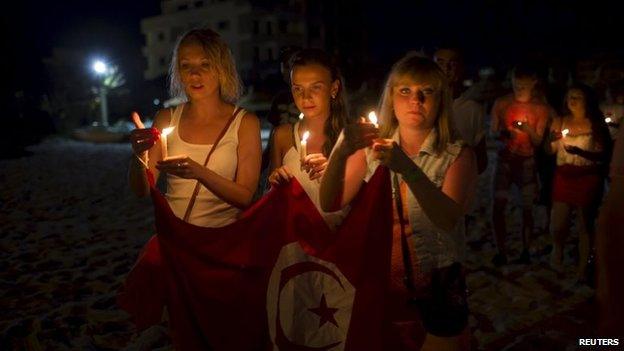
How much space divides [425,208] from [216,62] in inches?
60.5

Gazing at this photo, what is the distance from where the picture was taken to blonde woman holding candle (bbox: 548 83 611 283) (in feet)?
16.5

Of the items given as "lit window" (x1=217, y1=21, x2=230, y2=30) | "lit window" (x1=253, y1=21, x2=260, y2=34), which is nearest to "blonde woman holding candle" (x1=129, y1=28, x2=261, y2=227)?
"lit window" (x1=253, y1=21, x2=260, y2=34)

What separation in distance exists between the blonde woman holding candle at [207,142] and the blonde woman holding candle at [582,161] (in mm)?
3577

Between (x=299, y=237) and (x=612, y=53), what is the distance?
2740 cm

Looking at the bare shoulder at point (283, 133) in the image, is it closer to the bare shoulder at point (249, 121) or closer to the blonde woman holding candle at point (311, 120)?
the blonde woman holding candle at point (311, 120)

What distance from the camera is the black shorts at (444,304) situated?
241 cm

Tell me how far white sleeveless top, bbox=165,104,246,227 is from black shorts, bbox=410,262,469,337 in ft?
4.04

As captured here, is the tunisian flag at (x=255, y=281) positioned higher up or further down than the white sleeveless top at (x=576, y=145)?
further down

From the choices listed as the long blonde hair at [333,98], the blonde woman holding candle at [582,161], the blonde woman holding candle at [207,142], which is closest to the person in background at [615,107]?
the blonde woman holding candle at [582,161]

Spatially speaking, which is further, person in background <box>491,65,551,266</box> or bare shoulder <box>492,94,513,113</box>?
bare shoulder <box>492,94,513,113</box>

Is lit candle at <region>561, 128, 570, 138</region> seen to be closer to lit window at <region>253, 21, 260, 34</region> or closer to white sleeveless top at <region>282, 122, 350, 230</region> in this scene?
white sleeveless top at <region>282, 122, 350, 230</region>

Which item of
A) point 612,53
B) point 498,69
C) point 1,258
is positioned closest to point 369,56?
point 498,69

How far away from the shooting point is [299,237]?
268 centimetres

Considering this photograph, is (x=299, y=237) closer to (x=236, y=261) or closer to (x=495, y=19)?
(x=236, y=261)
